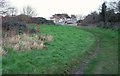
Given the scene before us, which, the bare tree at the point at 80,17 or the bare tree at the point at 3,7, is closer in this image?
the bare tree at the point at 3,7

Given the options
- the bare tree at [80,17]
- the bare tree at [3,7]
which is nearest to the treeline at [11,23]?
the bare tree at [3,7]

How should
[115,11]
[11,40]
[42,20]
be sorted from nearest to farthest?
[11,40]
[115,11]
[42,20]

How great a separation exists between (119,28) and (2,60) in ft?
103

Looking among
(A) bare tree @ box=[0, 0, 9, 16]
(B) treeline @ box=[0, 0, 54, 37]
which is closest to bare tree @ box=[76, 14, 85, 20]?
(B) treeline @ box=[0, 0, 54, 37]

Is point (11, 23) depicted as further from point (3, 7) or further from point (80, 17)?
point (80, 17)

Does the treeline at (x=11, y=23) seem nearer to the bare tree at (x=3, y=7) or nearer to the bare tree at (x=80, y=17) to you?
the bare tree at (x=3, y=7)

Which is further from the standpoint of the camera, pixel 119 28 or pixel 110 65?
pixel 119 28

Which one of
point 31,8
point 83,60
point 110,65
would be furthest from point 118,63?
point 31,8

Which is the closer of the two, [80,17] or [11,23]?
[11,23]

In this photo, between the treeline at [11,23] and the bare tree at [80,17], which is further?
the bare tree at [80,17]

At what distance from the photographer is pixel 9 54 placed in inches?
466

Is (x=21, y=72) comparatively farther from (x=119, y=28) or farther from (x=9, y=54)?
(x=119, y=28)

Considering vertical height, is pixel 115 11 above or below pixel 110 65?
above

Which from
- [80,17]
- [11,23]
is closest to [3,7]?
[11,23]
